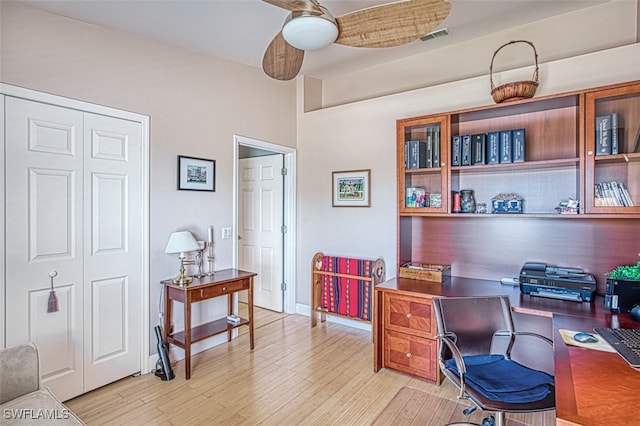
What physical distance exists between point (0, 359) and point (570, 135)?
364cm

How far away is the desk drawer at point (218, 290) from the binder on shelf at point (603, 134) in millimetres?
2888

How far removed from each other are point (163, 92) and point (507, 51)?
3.06 meters

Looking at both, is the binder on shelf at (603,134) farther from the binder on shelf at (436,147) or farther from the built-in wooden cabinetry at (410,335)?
the built-in wooden cabinetry at (410,335)

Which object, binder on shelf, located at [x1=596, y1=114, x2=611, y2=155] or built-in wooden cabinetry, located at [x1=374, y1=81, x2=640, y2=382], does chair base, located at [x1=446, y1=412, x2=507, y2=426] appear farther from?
binder on shelf, located at [x1=596, y1=114, x2=611, y2=155]

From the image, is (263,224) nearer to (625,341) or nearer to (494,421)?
(494,421)

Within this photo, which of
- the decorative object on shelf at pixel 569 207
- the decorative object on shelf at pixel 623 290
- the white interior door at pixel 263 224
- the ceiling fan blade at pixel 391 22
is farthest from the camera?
the white interior door at pixel 263 224

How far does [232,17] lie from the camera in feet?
8.44

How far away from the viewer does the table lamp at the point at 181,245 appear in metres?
2.73

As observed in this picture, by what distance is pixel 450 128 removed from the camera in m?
2.74

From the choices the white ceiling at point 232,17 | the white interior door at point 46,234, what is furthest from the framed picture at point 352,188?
the white interior door at point 46,234

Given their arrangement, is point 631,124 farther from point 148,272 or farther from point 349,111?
point 148,272

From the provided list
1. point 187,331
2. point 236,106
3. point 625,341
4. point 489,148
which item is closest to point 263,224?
point 236,106

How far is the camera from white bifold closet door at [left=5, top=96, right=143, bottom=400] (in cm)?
212

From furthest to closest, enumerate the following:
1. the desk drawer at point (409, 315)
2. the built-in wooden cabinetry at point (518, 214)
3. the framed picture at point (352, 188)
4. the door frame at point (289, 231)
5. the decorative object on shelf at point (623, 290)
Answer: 1. the door frame at point (289, 231)
2. the framed picture at point (352, 188)
3. the desk drawer at point (409, 315)
4. the built-in wooden cabinetry at point (518, 214)
5. the decorative object on shelf at point (623, 290)
